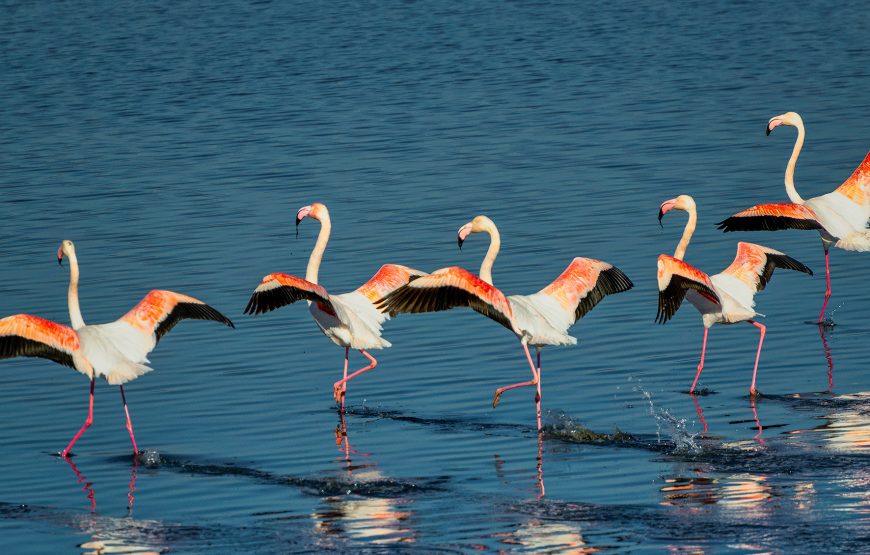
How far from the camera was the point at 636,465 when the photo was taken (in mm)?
9938

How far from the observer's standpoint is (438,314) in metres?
14.4

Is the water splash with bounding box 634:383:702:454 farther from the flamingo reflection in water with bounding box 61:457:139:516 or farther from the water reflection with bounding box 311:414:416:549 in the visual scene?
the flamingo reflection in water with bounding box 61:457:139:516

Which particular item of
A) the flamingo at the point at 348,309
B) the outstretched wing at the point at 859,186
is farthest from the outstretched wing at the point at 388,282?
the outstretched wing at the point at 859,186

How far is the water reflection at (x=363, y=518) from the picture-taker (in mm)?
8688

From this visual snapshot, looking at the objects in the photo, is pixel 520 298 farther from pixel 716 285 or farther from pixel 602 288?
pixel 716 285

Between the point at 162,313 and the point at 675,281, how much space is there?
3.70 m

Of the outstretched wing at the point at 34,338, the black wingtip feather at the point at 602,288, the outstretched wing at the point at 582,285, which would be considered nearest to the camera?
the outstretched wing at the point at 34,338

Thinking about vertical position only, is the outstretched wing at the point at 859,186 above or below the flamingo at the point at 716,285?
above

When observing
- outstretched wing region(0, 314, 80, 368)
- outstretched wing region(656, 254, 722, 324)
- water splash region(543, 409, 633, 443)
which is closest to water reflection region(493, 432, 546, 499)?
water splash region(543, 409, 633, 443)

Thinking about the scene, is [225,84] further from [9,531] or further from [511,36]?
[9,531]

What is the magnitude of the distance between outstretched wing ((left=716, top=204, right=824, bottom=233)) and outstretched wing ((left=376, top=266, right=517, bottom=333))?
3.05 meters

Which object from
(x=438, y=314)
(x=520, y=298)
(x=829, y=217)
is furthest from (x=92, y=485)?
(x=829, y=217)

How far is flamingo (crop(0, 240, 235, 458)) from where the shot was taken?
10.7 meters

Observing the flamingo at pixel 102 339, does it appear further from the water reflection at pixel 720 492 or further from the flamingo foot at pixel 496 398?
the water reflection at pixel 720 492
